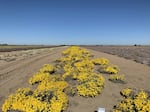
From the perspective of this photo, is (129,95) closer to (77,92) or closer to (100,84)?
(100,84)

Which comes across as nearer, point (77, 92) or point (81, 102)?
point (81, 102)

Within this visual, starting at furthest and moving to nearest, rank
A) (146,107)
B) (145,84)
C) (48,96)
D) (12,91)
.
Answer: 1. (145,84)
2. (12,91)
3. (48,96)
4. (146,107)

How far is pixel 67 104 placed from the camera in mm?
9375

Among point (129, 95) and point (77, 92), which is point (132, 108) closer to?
point (129, 95)

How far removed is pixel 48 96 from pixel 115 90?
3.96m

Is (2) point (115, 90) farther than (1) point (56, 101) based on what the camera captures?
Yes

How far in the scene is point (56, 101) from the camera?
883 centimetres

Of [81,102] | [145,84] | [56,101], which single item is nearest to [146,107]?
[81,102]

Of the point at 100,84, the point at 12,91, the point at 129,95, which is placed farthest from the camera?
the point at 12,91

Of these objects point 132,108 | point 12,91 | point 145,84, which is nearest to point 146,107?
point 132,108

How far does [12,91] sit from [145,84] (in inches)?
311

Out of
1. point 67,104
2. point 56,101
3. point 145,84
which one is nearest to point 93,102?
point 67,104

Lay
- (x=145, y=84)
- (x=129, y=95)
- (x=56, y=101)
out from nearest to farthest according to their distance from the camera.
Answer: (x=56, y=101) < (x=129, y=95) < (x=145, y=84)

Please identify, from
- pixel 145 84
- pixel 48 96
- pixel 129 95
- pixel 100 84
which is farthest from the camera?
pixel 145 84
